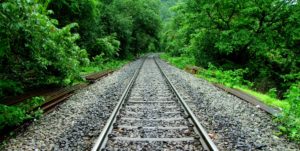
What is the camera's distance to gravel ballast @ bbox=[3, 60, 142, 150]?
473cm

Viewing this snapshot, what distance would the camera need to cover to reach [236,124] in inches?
237

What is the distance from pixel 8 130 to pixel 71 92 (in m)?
4.55

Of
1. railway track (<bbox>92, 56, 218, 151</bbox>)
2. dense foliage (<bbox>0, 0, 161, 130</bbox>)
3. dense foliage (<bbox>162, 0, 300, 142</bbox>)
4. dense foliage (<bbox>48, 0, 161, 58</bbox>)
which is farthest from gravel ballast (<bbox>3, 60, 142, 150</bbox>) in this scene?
dense foliage (<bbox>48, 0, 161, 58</bbox>)

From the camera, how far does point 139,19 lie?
48.8m

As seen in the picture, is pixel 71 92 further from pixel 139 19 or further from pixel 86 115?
pixel 139 19

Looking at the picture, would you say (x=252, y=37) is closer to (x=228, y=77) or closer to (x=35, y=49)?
(x=228, y=77)

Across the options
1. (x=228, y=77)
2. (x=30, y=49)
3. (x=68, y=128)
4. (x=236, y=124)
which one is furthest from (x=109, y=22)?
(x=236, y=124)

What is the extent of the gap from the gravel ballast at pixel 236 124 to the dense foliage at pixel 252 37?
20.2 ft

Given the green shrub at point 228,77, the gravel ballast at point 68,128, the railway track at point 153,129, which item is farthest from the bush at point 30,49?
the green shrub at point 228,77

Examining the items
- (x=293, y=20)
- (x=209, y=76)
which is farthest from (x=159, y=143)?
(x=293, y=20)

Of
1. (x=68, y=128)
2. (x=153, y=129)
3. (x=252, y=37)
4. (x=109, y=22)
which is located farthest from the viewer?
(x=109, y=22)

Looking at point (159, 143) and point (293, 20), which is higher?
point (293, 20)

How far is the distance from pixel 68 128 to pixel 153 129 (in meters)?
1.85

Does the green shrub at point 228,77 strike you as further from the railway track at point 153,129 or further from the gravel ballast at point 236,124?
the railway track at point 153,129
